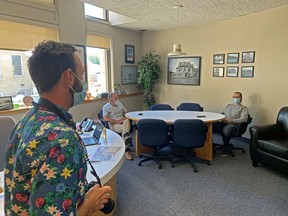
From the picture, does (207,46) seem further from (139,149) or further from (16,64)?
(16,64)

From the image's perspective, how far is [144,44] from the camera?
6.10m

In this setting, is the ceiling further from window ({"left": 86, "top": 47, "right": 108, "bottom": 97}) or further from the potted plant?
window ({"left": 86, "top": 47, "right": 108, "bottom": 97})

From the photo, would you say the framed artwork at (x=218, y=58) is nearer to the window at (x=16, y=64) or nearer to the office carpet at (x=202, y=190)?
→ the office carpet at (x=202, y=190)

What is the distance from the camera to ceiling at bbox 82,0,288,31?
11.6 feet

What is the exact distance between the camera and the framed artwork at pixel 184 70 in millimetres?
5199

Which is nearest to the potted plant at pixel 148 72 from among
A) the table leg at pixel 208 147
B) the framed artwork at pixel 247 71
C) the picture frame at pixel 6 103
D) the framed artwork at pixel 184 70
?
the framed artwork at pixel 184 70

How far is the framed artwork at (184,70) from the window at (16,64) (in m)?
3.52

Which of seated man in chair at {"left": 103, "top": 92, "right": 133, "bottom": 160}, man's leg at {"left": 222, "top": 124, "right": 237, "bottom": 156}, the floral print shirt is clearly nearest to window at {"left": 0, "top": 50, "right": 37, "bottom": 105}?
seated man in chair at {"left": 103, "top": 92, "right": 133, "bottom": 160}

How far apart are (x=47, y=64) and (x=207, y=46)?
4.77 metres

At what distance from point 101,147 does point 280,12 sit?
400 centimetres

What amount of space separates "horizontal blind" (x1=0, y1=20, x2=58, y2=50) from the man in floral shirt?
2.85 meters

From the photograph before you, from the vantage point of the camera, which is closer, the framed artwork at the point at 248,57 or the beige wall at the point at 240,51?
the beige wall at the point at 240,51

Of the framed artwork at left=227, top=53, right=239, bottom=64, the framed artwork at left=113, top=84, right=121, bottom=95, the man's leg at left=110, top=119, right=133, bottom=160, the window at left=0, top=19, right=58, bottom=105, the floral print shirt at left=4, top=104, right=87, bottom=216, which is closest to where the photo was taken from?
the floral print shirt at left=4, top=104, right=87, bottom=216

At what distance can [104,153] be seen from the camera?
1.88 m
